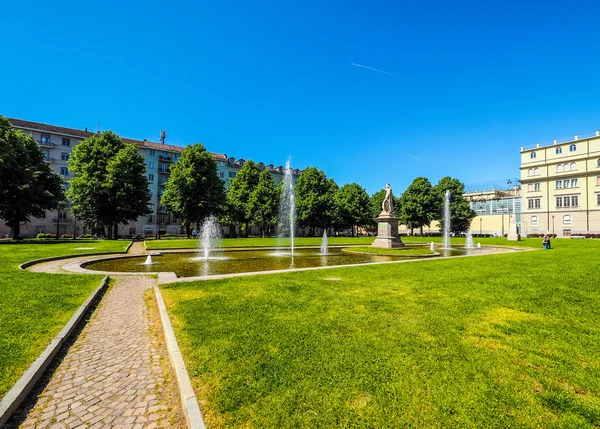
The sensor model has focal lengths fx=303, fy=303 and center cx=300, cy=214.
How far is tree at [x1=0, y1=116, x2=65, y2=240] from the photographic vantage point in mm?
31641

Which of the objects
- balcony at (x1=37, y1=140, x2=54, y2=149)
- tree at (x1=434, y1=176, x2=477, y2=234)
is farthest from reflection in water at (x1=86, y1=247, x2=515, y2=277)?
balcony at (x1=37, y1=140, x2=54, y2=149)

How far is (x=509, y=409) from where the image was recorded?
10.2 ft

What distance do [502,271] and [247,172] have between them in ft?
181


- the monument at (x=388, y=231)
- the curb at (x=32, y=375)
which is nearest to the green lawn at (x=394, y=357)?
the curb at (x=32, y=375)

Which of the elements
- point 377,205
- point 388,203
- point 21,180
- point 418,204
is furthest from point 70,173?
point 418,204

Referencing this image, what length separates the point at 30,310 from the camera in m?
6.75

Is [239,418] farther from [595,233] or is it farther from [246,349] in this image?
[595,233]

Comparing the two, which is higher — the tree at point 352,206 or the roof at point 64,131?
the roof at point 64,131

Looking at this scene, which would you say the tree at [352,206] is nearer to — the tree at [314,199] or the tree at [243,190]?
the tree at [314,199]

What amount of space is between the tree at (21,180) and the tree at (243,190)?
2816cm

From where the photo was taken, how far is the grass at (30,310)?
4.40 m

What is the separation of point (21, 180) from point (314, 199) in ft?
147

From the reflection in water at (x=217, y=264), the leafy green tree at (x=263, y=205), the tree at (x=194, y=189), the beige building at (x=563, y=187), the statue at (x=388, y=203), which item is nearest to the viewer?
the reflection in water at (x=217, y=264)

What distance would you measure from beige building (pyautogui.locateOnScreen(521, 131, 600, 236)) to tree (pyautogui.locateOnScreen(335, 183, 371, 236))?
35416 millimetres
